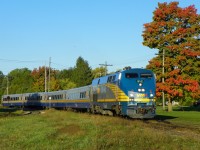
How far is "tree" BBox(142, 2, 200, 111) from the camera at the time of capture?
45.4m

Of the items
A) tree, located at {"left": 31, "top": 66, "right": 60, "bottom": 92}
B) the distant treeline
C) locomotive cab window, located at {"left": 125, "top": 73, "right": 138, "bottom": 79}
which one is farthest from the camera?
the distant treeline

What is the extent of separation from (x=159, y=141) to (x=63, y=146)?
370 cm

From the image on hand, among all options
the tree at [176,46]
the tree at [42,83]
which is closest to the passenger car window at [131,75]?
the tree at [176,46]

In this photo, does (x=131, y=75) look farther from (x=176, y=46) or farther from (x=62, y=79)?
(x=62, y=79)

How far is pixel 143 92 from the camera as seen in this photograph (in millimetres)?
27562

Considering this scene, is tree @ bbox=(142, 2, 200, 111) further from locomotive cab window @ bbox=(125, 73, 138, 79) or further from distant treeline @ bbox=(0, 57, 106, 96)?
distant treeline @ bbox=(0, 57, 106, 96)

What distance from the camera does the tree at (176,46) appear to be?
45.4m

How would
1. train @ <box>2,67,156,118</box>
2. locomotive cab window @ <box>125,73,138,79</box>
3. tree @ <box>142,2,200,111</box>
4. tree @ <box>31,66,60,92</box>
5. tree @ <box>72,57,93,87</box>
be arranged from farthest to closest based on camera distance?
tree @ <box>72,57,93,87</box> → tree @ <box>31,66,60,92</box> → tree @ <box>142,2,200,111</box> → locomotive cab window @ <box>125,73,138,79</box> → train @ <box>2,67,156,118</box>

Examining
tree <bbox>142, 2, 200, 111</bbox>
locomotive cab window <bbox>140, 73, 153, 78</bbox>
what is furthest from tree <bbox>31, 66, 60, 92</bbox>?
locomotive cab window <bbox>140, 73, 153, 78</bbox>

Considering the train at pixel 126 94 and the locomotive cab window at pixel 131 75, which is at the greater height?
the locomotive cab window at pixel 131 75

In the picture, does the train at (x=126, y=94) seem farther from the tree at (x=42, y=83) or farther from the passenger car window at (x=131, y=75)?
the tree at (x=42, y=83)

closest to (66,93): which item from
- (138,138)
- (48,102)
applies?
(48,102)

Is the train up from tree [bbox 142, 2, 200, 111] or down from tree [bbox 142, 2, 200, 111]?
down

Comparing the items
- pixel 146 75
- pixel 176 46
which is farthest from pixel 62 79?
pixel 146 75
